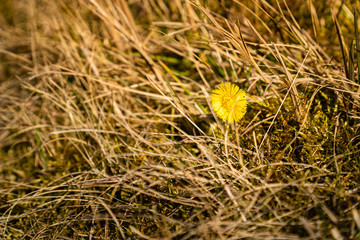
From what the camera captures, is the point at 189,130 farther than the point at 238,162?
Yes

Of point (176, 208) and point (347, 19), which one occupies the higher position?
point (347, 19)

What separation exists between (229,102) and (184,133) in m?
0.22

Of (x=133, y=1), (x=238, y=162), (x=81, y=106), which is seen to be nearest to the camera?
(x=238, y=162)

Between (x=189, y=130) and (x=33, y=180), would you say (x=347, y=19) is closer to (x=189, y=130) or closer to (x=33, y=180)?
(x=189, y=130)

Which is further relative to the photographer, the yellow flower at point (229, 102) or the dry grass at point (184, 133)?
the yellow flower at point (229, 102)

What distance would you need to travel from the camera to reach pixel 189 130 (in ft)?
4.01

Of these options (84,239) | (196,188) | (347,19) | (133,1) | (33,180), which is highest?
(347,19)

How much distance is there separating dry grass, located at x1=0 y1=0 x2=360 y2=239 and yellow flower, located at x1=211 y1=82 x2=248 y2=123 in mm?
54

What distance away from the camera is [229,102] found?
3.32 feet

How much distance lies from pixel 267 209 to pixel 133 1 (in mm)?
1773

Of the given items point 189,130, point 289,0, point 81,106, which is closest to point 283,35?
point 289,0

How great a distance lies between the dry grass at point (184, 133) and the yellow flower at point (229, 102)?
0.05 metres

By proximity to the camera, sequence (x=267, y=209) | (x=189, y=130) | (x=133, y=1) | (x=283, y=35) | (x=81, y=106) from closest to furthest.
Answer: (x=267, y=209), (x=189, y=130), (x=283, y=35), (x=81, y=106), (x=133, y=1)

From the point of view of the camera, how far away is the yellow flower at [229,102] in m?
0.99
